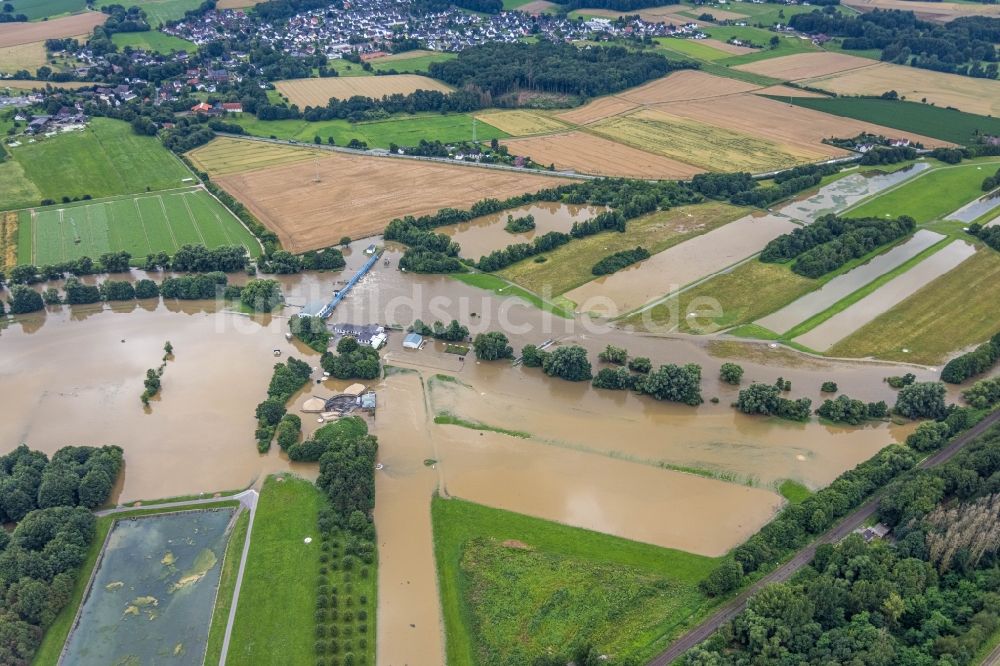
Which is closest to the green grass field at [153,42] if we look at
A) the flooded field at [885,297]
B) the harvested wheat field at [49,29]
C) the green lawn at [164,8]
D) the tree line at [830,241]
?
the harvested wheat field at [49,29]

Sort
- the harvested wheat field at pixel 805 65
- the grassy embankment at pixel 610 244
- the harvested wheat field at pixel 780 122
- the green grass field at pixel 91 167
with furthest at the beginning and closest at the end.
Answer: the harvested wheat field at pixel 805 65 < the harvested wheat field at pixel 780 122 < the green grass field at pixel 91 167 < the grassy embankment at pixel 610 244

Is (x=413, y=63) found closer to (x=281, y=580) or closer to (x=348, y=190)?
(x=348, y=190)

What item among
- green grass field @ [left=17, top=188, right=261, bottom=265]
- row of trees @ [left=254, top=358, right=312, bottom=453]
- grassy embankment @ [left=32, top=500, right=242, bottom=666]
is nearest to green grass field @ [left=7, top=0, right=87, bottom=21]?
green grass field @ [left=17, top=188, right=261, bottom=265]

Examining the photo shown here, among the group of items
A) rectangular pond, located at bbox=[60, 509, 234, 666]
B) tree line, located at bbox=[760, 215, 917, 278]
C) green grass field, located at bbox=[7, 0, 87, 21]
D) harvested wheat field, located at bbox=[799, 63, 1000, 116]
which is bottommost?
rectangular pond, located at bbox=[60, 509, 234, 666]

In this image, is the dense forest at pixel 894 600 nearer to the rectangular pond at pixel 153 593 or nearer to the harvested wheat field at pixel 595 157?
the rectangular pond at pixel 153 593

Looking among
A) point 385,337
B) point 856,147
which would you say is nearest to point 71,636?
point 385,337

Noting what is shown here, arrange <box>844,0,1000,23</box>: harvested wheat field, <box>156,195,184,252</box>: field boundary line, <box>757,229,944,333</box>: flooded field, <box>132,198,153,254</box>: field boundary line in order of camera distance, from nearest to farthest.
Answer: <box>757,229,944,333</box>: flooded field
<box>132,198,153,254</box>: field boundary line
<box>156,195,184,252</box>: field boundary line
<box>844,0,1000,23</box>: harvested wheat field

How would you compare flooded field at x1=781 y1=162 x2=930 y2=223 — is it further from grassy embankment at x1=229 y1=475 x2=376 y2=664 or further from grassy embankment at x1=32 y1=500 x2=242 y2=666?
grassy embankment at x1=32 y1=500 x2=242 y2=666
